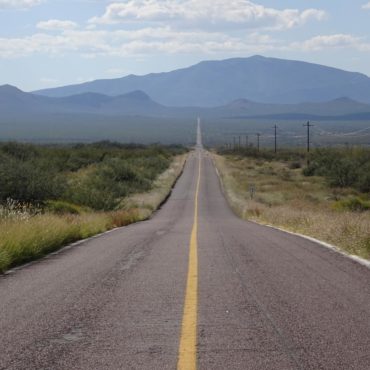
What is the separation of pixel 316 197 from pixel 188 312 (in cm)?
4746

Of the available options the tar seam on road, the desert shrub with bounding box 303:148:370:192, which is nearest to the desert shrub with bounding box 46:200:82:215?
the tar seam on road

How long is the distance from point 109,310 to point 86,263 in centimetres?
420

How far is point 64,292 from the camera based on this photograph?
8.42m

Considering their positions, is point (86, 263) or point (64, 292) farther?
point (86, 263)

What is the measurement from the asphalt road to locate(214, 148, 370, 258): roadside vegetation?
103 inches

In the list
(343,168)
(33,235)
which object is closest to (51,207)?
(33,235)

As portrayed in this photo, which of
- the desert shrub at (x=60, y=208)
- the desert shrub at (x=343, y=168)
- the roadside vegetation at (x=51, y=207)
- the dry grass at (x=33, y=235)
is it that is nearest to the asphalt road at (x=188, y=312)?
the dry grass at (x=33, y=235)

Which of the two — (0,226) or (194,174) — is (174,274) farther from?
(194,174)

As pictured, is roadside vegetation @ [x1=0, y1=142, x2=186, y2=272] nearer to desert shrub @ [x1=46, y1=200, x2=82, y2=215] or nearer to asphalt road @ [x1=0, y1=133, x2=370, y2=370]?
desert shrub @ [x1=46, y1=200, x2=82, y2=215]

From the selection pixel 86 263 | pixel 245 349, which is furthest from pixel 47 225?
pixel 245 349

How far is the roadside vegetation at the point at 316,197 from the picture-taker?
14797 mm

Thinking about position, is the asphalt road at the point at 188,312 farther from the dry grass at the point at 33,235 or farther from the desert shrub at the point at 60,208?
the desert shrub at the point at 60,208

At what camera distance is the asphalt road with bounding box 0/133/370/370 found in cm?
550

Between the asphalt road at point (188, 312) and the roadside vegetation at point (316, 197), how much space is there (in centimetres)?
261
